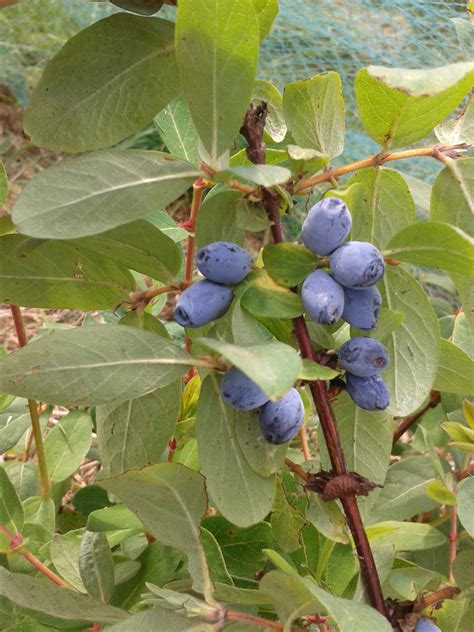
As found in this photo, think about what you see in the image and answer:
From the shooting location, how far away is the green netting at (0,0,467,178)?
2760 millimetres

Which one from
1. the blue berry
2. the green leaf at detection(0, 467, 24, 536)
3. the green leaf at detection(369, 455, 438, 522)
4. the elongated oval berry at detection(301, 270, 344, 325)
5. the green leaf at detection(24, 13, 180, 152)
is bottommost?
the green leaf at detection(369, 455, 438, 522)

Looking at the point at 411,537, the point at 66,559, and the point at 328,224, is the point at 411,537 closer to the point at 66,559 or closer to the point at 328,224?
the point at 66,559

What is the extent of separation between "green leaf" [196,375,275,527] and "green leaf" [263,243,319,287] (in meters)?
0.11

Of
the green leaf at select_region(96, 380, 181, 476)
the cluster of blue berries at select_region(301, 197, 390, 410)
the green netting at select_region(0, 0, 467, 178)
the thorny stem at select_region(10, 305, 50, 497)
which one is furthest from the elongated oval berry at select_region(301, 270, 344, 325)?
the green netting at select_region(0, 0, 467, 178)

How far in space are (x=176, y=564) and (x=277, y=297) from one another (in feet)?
1.64

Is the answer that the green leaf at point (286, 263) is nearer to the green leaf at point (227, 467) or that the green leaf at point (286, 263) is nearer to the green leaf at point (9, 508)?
the green leaf at point (227, 467)

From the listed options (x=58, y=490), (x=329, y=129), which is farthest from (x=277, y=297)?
(x=58, y=490)

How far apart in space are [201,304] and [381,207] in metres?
0.22

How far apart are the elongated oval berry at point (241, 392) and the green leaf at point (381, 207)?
0.63 ft

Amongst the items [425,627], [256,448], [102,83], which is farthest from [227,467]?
[102,83]

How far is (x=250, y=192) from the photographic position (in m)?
0.66

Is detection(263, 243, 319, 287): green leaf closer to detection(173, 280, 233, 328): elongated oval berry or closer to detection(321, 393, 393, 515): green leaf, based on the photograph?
detection(173, 280, 233, 328): elongated oval berry

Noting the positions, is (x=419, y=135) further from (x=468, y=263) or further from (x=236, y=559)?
(x=236, y=559)

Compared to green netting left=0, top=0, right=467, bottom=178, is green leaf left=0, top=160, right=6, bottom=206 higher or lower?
higher
